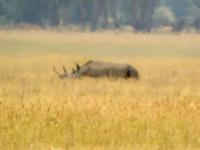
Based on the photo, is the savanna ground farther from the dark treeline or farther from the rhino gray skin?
the dark treeline

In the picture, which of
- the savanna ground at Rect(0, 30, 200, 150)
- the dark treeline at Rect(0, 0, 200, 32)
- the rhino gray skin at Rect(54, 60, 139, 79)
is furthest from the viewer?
the dark treeline at Rect(0, 0, 200, 32)

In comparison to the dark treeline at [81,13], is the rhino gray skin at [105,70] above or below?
above

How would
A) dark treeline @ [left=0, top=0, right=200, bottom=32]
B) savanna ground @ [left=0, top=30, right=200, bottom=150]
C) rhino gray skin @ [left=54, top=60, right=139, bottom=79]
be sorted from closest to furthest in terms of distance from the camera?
savanna ground @ [left=0, top=30, right=200, bottom=150], rhino gray skin @ [left=54, top=60, right=139, bottom=79], dark treeline @ [left=0, top=0, right=200, bottom=32]

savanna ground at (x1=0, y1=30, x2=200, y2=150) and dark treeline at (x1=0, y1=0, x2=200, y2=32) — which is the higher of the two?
savanna ground at (x1=0, y1=30, x2=200, y2=150)

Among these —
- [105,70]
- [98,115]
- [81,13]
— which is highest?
[98,115]

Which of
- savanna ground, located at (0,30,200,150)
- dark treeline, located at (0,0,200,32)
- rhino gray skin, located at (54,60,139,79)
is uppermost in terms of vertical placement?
savanna ground, located at (0,30,200,150)

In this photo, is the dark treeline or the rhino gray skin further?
the dark treeline

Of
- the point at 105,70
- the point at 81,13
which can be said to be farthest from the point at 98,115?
the point at 81,13

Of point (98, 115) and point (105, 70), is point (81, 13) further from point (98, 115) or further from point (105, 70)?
point (98, 115)

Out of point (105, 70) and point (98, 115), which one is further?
point (105, 70)

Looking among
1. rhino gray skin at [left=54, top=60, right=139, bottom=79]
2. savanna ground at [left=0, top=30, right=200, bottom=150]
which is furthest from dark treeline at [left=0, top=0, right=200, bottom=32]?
savanna ground at [left=0, top=30, right=200, bottom=150]

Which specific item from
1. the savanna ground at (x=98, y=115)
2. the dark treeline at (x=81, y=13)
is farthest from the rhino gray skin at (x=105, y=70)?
the dark treeline at (x=81, y=13)

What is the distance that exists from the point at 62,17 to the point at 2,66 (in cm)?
4765

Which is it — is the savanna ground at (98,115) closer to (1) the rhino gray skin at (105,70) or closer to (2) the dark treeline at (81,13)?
(1) the rhino gray skin at (105,70)
